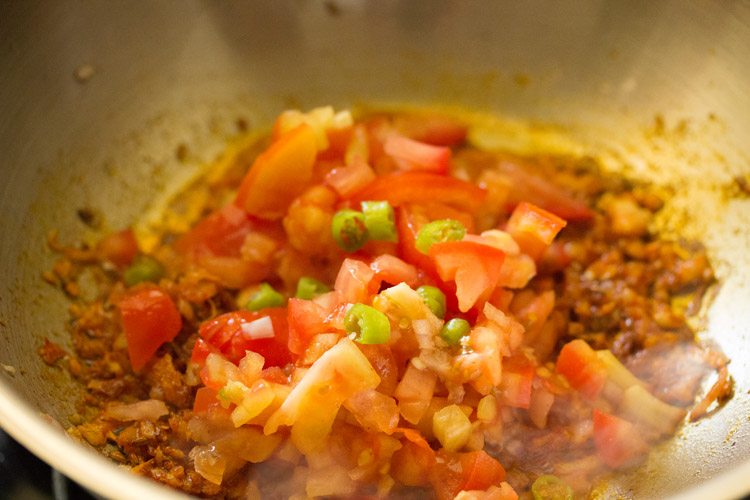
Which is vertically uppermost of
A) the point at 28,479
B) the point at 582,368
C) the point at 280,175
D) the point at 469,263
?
the point at 469,263

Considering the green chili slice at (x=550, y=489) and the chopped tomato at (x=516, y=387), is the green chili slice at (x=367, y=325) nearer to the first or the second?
the chopped tomato at (x=516, y=387)

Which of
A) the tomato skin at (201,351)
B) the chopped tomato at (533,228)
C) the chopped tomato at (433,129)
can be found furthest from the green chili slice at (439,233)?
the chopped tomato at (433,129)

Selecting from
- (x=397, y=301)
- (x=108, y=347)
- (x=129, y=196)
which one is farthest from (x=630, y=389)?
(x=129, y=196)

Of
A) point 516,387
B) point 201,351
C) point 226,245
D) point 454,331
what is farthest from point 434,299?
point 226,245

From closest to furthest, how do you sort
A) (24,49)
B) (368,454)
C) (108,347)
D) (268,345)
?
1. (368,454)
2. (268,345)
3. (108,347)
4. (24,49)

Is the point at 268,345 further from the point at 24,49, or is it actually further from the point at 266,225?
the point at 24,49

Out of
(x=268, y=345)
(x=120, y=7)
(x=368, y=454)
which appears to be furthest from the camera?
(x=120, y=7)

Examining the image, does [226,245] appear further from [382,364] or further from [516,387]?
[516,387]
